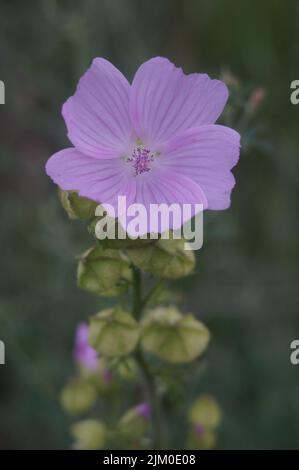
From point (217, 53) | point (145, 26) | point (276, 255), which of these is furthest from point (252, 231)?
point (145, 26)

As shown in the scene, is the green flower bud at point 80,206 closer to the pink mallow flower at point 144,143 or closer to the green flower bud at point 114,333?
the pink mallow flower at point 144,143

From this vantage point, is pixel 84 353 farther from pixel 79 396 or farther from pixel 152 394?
pixel 152 394

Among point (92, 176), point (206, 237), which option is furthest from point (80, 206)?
point (206, 237)

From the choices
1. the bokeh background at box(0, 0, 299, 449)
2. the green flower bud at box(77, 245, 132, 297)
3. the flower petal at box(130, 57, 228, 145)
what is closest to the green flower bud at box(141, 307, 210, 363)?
the green flower bud at box(77, 245, 132, 297)

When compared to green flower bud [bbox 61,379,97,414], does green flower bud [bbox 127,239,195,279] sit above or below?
above

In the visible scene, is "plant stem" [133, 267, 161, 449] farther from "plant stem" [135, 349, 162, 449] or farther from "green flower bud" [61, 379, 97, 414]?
"green flower bud" [61, 379, 97, 414]

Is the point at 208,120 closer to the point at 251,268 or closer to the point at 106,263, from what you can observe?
the point at 106,263

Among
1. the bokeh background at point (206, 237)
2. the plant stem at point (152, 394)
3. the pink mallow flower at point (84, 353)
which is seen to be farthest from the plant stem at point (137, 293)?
the bokeh background at point (206, 237)
